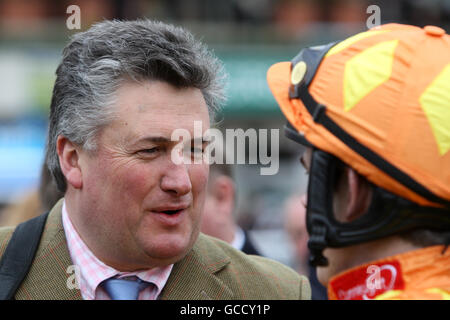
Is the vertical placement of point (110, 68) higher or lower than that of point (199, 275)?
higher

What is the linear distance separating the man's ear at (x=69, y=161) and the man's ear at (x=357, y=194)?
1.06 meters

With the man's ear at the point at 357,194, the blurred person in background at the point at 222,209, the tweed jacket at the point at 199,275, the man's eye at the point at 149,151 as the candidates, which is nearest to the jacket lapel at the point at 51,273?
the tweed jacket at the point at 199,275

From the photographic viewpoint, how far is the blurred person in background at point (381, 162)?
7.33 ft

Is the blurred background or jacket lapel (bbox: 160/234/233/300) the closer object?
jacket lapel (bbox: 160/234/233/300)

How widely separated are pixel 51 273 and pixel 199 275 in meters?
0.60

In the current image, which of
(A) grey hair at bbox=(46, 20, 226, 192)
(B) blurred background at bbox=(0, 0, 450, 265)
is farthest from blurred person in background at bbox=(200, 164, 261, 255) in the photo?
(B) blurred background at bbox=(0, 0, 450, 265)

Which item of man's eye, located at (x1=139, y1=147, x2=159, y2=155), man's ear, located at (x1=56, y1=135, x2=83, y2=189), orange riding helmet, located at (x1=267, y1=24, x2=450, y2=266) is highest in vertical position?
orange riding helmet, located at (x1=267, y1=24, x2=450, y2=266)

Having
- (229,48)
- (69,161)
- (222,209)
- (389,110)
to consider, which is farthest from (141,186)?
(229,48)

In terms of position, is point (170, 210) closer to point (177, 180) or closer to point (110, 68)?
point (177, 180)

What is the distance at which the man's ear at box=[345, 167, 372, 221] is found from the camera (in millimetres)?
2346

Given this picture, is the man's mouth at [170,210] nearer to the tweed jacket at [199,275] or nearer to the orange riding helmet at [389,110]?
the tweed jacket at [199,275]

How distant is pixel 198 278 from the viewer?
2.91 m

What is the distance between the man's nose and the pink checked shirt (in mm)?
374

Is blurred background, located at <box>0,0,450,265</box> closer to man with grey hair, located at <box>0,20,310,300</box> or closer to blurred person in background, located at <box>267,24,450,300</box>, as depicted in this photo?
man with grey hair, located at <box>0,20,310,300</box>
